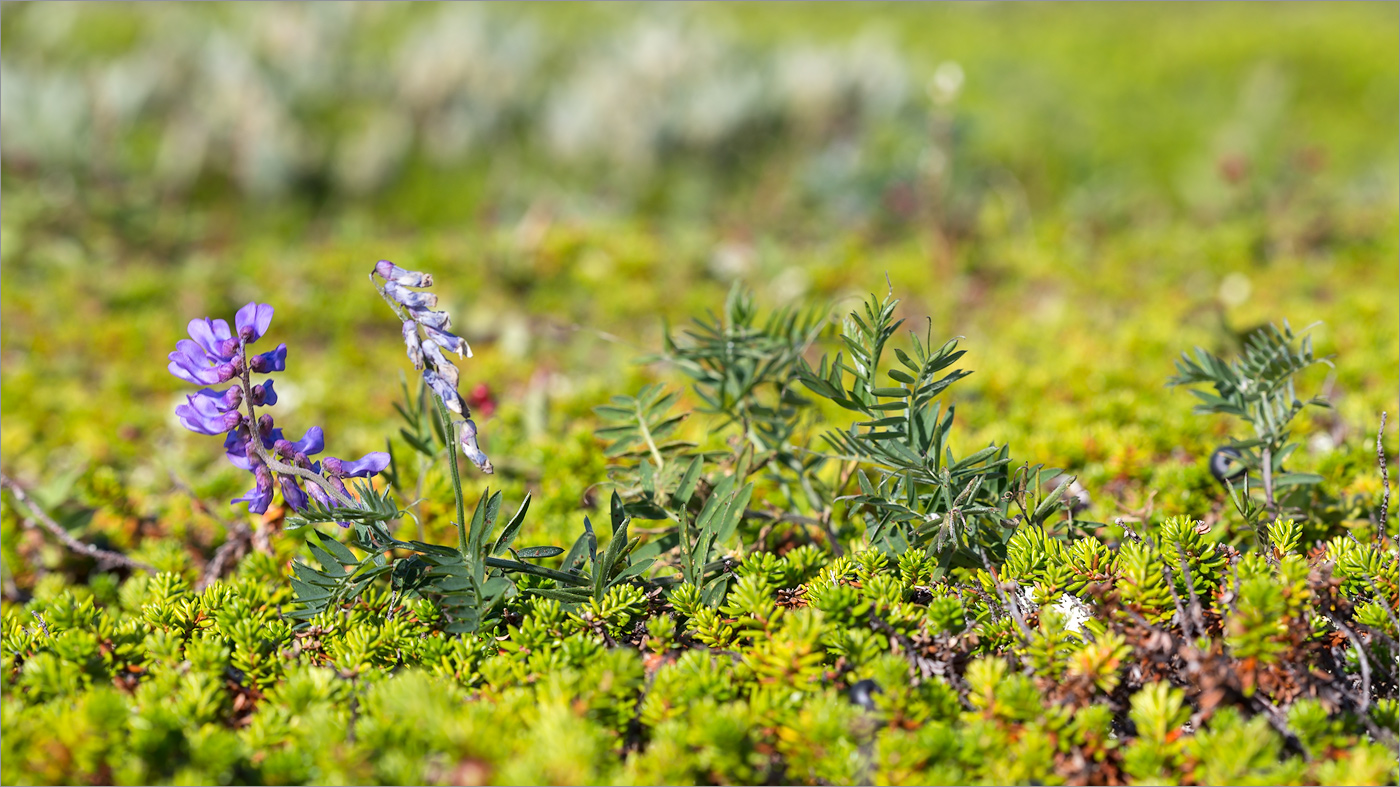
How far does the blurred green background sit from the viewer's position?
10.2ft

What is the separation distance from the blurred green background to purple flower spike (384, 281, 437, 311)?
897 millimetres

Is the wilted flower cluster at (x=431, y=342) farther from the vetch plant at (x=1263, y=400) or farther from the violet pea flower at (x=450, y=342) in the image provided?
the vetch plant at (x=1263, y=400)

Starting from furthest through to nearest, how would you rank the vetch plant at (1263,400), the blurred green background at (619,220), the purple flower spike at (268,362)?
1. the blurred green background at (619,220)
2. the vetch plant at (1263,400)
3. the purple flower spike at (268,362)

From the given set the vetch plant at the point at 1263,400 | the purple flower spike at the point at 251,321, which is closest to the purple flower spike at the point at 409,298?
the purple flower spike at the point at 251,321

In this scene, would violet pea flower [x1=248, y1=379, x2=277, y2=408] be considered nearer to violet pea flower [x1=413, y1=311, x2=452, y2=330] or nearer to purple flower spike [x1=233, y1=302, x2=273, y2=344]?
purple flower spike [x1=233, y1=302, x2=273, y2=344]

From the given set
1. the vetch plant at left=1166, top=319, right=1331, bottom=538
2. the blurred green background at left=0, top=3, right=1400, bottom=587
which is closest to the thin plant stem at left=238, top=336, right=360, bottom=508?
the blurred green background at left=0, top=3, right=1400, bottom=587

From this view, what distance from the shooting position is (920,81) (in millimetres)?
8477

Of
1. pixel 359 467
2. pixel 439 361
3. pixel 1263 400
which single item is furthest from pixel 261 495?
pixel 1263 400

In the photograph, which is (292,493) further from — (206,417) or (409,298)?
(409,298)

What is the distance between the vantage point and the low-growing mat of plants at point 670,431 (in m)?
1.47

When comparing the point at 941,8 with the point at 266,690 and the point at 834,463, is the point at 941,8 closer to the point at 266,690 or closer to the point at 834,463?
the point at 834,463

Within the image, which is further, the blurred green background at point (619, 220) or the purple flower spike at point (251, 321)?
the blurred green background at point (619, 220)

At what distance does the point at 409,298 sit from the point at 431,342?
0.27ft

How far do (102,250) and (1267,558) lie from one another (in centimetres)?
552
